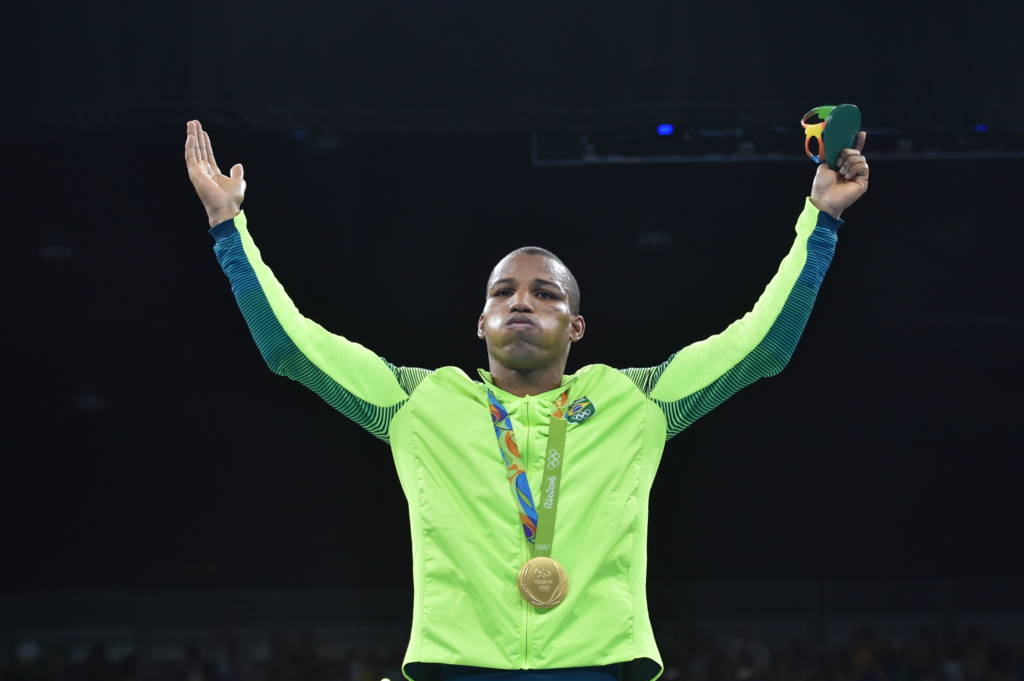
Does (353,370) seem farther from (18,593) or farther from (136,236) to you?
(18,593)

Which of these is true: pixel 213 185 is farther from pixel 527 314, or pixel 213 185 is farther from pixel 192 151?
pixel 527 314

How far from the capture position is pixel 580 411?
2881 millimetres

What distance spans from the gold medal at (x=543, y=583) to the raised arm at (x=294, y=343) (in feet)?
1.65

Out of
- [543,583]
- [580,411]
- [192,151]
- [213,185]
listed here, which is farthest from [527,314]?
[192,151]

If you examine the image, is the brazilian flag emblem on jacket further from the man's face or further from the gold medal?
the gold medal

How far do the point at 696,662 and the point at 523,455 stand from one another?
9669 mm

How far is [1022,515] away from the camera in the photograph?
43.3 feet

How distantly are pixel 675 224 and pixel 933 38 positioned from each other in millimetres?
3633

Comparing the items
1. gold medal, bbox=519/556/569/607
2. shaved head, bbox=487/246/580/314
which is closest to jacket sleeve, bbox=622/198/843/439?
shaved head, bbox=487/246/580/314

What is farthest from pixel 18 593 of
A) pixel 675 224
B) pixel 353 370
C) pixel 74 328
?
pixel 353 370

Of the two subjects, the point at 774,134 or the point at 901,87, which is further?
the point at 774,134

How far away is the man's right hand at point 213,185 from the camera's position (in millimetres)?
2895

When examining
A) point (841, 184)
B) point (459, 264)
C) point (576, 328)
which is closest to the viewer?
point (841, 184)

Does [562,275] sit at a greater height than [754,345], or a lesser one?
greater
